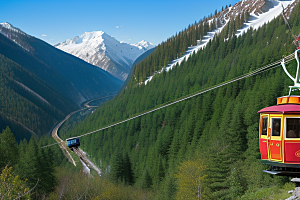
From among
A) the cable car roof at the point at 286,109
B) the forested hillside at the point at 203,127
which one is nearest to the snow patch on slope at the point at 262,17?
the forested hillside at the point at 203,127

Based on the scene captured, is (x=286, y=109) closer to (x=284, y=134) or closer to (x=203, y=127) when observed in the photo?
(x=284, y=134)

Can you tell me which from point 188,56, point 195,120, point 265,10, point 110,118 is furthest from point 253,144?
point 265,10

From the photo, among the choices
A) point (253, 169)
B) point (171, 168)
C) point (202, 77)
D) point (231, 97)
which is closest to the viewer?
point (253, 169)

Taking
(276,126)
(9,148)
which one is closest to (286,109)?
(276,126)

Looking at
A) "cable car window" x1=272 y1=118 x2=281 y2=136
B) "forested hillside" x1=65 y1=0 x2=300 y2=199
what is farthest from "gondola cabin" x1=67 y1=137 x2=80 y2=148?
"cable car window" x1=272 y1=118 x2=281 y2=136

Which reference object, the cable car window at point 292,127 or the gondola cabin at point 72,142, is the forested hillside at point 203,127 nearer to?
the cable car window at point 292,127

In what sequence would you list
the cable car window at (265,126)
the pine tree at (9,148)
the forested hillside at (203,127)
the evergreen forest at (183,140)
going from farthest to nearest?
the pine tree at (9,148) → the forested hillside at (203,127) → the evergreen forest at (183,140) → the cable car window at (265,126)

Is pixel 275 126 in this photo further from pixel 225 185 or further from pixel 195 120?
pixel 195 120
